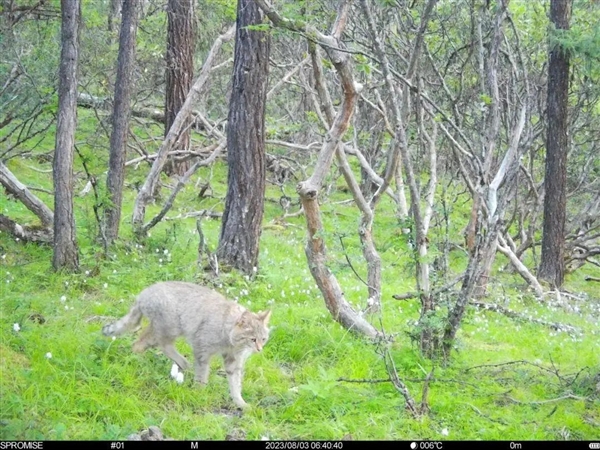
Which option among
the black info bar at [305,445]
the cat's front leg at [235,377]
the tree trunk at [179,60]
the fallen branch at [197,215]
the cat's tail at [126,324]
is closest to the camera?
the black info bar at [305,445]

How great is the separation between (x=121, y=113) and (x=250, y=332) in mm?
6651

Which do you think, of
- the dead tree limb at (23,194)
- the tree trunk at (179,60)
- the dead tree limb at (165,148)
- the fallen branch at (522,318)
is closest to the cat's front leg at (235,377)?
the fallen branch at (522,318)

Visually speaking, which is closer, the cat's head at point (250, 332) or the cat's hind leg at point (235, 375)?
the cat's hind leg at point (235, 375)

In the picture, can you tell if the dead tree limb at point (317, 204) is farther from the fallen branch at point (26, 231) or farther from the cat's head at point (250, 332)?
the fallen branch at point (26, 231)

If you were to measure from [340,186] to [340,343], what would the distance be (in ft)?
49.8

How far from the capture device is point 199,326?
744 cm

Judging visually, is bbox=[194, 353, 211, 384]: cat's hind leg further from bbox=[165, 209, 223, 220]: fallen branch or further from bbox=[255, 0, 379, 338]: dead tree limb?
bbox=[165, 209, 223, 220]: fallen branch

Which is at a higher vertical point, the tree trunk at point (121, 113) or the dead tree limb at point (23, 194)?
the tree trunk at point (121, 113)

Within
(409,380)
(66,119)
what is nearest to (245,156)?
(66,119)

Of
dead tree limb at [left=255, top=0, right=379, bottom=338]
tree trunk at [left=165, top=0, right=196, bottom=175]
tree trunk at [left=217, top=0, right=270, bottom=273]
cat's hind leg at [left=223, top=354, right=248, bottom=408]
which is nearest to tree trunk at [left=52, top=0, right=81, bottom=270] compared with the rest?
tree trunk at [left=217, top=0, right=270, bottom=273]

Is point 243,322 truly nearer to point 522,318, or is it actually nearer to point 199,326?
point 199,326

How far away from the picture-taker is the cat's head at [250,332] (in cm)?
713

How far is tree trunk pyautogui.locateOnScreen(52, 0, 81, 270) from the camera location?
32.7 ft

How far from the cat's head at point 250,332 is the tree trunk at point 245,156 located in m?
4.37
